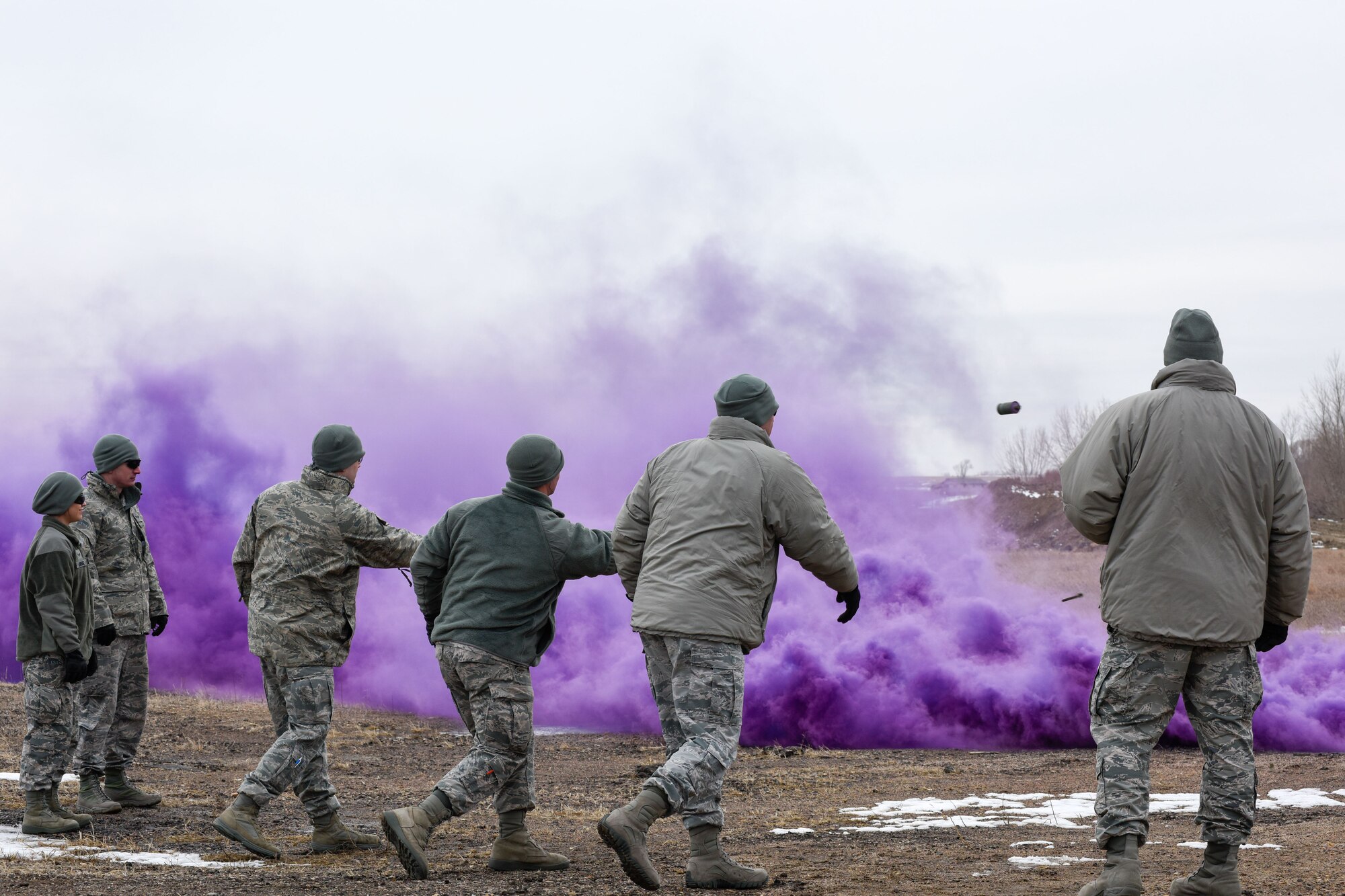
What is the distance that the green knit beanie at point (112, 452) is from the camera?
8.17 meters

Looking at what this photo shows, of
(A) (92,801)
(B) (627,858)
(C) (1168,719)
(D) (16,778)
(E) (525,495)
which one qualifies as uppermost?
(E) (525,495)

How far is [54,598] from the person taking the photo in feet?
24.1

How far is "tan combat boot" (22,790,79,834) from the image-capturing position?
7.32 metres

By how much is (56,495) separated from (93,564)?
0.71m

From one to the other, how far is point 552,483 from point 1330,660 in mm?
13259

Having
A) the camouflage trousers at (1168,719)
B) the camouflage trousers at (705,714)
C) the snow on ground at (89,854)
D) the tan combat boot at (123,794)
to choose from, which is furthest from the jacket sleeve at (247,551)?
the camouflage trousers at (1168,719)

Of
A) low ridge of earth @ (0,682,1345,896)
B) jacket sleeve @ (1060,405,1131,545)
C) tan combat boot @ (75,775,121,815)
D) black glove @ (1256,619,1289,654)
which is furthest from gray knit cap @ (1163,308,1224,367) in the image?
tan combat boot @ (75,775,121,815)

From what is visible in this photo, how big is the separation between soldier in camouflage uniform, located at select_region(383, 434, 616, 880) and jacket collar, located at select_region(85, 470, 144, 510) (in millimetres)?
3060

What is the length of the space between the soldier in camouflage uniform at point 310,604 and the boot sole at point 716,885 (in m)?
2.15

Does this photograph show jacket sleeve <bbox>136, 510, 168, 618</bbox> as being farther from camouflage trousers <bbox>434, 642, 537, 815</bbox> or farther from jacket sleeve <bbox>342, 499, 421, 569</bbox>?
camouflage trousers <bbox>434, 642, 537, 815</bbox>

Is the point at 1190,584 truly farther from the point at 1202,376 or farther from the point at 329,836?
the point at 329,836

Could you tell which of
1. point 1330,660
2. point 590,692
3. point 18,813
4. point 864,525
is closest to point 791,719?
point 590,692

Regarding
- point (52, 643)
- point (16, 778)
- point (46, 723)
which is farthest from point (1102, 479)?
point (16, 778)

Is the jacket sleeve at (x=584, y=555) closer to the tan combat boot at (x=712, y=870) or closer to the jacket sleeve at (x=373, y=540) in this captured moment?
the jacket sleeve at (x=373, y=540)
